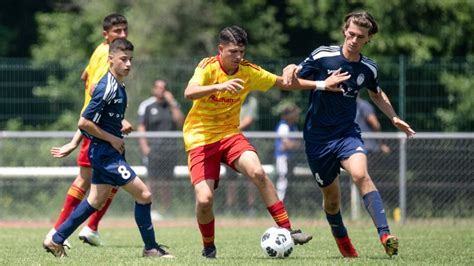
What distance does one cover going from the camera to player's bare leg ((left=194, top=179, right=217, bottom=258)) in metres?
9.66

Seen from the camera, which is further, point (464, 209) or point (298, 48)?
point (298, 48)

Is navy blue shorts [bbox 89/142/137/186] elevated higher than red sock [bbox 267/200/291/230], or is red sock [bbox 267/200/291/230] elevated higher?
navy blue shorts [bbox 89/142/137/186]

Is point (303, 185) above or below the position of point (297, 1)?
below

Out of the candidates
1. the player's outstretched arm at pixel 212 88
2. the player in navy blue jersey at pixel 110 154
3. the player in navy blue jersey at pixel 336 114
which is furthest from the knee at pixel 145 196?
the player in navy blue jersey at pixel 336 114

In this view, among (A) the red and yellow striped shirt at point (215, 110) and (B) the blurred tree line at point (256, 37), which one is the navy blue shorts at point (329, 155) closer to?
(A) the red and yellow striped shirt at point (215, 110)

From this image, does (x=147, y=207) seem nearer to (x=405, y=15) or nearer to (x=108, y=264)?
(x=108, y=264)

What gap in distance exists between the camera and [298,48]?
2217cm

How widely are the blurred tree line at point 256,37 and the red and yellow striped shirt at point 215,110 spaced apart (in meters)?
7.29

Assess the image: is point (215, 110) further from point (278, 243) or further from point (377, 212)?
point (377, 212)

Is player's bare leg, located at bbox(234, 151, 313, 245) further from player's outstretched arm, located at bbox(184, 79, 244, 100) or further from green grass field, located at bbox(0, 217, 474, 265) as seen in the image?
player's outstretched arm, located at bbox(184, 79, 244, 100)

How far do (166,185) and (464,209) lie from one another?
428 centimetres

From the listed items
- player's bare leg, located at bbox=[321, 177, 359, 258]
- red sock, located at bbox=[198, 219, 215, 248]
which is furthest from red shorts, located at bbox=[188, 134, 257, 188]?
player's bare leg, located at bbox=[321, 177, 359, 258]

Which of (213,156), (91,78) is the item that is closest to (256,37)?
(91,78)

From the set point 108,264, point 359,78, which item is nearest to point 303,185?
point 359,78
